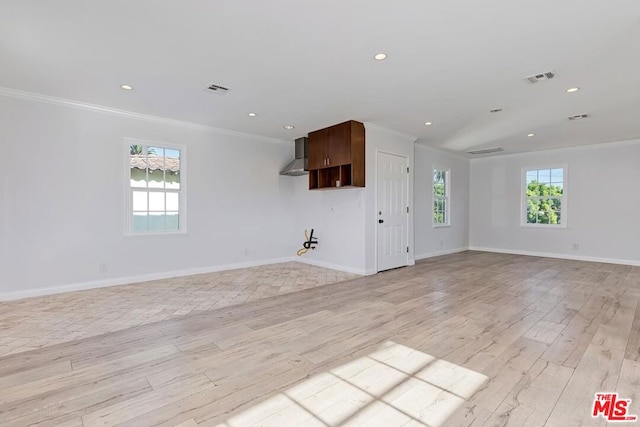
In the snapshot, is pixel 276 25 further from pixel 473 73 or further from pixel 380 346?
pixel 380 346

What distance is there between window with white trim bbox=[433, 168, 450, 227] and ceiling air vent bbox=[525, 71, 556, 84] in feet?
13.4

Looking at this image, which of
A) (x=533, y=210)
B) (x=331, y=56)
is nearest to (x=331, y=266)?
(x=331, y=56)

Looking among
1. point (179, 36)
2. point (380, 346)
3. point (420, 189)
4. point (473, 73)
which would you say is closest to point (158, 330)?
point (380, 346)

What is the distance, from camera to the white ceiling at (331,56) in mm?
2316

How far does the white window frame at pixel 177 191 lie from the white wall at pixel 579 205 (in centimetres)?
747

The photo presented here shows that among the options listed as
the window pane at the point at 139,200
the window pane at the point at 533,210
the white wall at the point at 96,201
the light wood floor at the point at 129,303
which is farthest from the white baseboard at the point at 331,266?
the window pane at the point at 533,210

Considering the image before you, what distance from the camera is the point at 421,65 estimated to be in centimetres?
316

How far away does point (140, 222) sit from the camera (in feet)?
16.2

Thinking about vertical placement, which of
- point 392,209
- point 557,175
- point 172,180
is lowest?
point 392,209

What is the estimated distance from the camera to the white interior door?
18.5 feet

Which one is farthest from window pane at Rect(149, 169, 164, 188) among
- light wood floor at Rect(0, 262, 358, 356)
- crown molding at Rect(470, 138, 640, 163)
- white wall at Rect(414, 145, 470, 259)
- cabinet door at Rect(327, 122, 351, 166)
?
crown molding at Rect(470, 138, 640, 163)

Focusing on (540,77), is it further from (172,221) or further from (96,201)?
(96,201)

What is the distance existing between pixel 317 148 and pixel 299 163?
62cm

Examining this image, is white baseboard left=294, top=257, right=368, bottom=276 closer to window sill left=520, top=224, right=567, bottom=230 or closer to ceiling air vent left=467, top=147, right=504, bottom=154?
ceiling air vent left=467, top=147, right=504, bottom=154
